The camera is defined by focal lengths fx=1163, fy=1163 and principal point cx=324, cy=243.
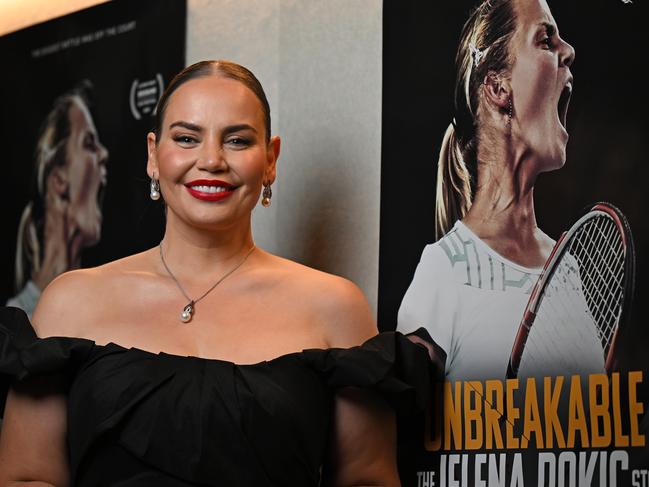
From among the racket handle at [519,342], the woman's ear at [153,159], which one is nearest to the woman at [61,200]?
the woman's ear at [153,159]

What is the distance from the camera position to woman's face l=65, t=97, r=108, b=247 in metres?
2.89

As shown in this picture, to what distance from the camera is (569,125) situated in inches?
79.8

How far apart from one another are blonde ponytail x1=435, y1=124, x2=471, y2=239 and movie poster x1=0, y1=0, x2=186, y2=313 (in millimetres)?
787

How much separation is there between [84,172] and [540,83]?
1312 millimetres

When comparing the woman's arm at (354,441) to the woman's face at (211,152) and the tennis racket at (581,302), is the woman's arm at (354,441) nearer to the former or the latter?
the tennis racket at (581,302)

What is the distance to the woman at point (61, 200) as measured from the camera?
9.53 ft

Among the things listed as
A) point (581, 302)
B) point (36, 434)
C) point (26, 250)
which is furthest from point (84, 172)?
point (581, 302)

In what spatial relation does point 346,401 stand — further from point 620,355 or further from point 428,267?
point 620,355

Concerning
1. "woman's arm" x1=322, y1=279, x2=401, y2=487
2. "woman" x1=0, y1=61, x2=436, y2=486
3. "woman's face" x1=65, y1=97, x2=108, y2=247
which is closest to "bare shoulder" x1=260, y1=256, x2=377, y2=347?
"woman" x1=0, y1=61, x2=436, y2=486

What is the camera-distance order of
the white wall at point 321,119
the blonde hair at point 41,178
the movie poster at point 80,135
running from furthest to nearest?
the blonde hair at point 41,178, the movie poster at point 80,135, the white wall at point 321,119

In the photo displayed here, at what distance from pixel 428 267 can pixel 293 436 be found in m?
0.47

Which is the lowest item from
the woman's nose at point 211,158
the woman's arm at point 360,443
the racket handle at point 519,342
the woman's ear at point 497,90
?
the woman's arm at point 360,443

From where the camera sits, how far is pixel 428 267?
2234mm

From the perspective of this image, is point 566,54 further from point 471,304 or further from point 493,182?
point 471,304
